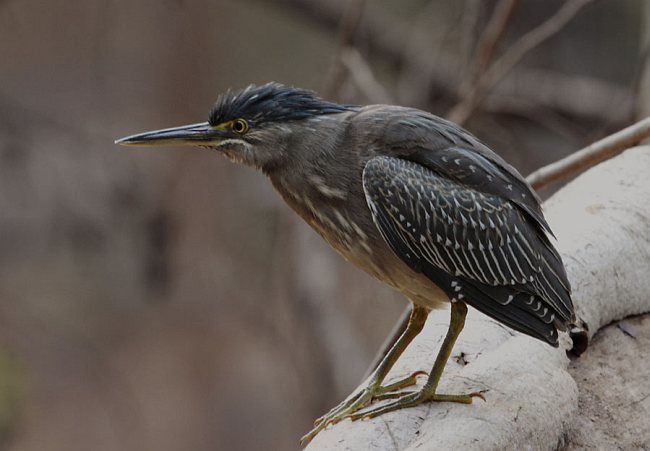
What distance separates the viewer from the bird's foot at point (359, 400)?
2869 mm

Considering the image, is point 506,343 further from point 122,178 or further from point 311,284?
point 122,178

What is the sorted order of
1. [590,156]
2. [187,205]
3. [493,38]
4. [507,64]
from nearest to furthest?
[590,156], [493,38], [507,64], [187,205]

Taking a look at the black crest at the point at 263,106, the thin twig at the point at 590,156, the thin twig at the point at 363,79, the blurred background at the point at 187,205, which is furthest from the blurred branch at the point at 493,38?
the black crest at the point at 263,106

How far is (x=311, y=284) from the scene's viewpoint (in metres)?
6.47

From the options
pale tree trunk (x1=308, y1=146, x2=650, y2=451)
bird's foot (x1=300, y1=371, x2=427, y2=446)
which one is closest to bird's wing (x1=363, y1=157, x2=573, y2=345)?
pale tree trunk (x1=308, y1=146, x2=650, y2=451)

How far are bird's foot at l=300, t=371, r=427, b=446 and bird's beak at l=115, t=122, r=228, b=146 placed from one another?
0.88m

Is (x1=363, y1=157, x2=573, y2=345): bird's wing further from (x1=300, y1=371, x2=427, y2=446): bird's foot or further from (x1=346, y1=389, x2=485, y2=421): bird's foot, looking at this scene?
(x1=300, y1=371, x2=427, y2=446): bird's foot

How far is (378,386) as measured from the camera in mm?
2949

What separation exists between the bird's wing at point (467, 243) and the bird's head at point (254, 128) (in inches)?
10.7

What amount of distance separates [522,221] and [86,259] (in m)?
6.76

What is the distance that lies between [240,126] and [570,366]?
4.39ft

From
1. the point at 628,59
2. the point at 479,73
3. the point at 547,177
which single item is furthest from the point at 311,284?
the point at 628,59

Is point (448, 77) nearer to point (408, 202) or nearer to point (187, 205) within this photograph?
point (187, 205)

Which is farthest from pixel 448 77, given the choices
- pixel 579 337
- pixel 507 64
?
pixel 579 337
